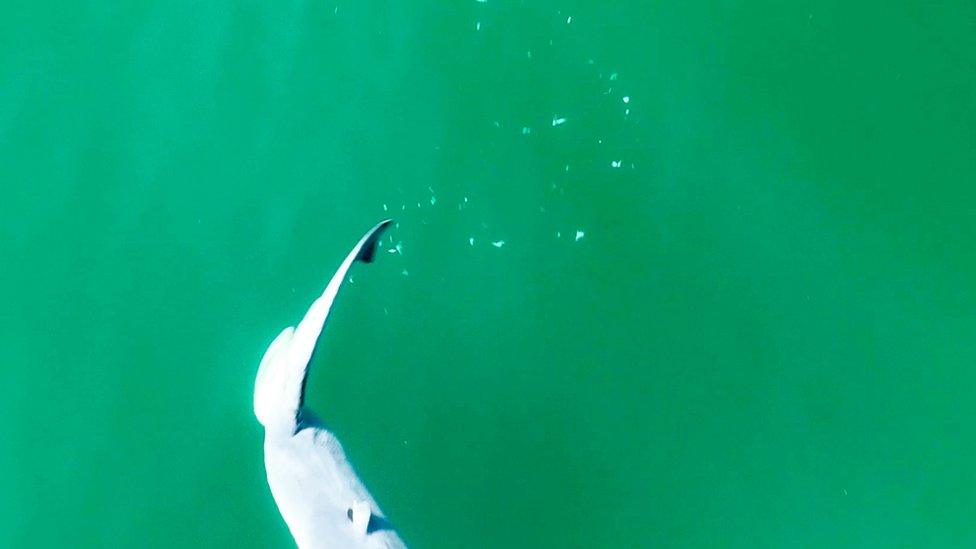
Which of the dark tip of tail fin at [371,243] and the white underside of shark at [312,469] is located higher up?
the dark tip of tail fin at [371,243]

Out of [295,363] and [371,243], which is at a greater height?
[371,243]

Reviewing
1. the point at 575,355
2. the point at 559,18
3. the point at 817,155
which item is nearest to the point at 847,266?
the point at 817,155

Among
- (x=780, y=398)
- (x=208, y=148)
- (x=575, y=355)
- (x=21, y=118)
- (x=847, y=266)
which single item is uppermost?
(x=21, y=118)

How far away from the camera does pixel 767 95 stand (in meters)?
2.50

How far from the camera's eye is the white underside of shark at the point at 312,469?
185 cm

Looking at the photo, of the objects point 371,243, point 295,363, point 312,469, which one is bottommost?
point 312,469

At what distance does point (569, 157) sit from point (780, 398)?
3.27 feet

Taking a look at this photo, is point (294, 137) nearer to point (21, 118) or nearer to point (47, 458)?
point (21, 118)

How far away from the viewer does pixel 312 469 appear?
6.29 ft

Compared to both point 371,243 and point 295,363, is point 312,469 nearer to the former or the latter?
point 295,363

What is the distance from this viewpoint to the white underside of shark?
1847mm

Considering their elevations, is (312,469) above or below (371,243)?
below

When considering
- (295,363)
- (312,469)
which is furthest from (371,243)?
(312,469)

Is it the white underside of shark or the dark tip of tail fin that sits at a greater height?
the dark tip of tail fin
